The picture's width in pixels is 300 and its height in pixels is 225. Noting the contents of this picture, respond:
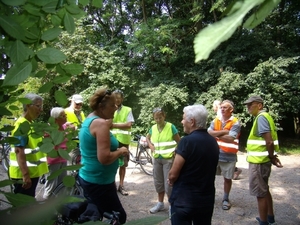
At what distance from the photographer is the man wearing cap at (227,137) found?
14.9ft

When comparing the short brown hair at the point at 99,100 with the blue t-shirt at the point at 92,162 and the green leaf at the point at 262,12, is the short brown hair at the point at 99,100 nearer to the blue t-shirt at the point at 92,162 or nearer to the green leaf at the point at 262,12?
the blue t-shirt at the point at 92,162

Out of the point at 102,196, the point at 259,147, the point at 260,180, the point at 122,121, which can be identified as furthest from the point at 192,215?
the point at 122,121

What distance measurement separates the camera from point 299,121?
16.6 m

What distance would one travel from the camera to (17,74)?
68 centimetres

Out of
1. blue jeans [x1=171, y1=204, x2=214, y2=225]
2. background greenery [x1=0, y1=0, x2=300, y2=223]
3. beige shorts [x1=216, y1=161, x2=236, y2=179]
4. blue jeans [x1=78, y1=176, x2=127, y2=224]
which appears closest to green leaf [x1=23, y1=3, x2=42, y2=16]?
blue jeans [x1=78, y1=176, x2=127, y2=224]

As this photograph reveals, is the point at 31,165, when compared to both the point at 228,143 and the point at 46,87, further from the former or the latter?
the point at 228,143

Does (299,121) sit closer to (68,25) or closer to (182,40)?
(182,40)

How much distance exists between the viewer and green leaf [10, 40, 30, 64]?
2.23ft

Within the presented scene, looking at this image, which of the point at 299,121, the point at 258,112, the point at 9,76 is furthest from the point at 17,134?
the point at 299,121

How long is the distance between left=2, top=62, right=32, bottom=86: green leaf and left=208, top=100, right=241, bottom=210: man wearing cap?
4.10 m

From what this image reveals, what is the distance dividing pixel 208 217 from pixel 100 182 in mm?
1075

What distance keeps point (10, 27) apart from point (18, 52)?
0.20ft

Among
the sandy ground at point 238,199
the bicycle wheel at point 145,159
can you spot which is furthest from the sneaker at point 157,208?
the bicycle wheel at point 145,159

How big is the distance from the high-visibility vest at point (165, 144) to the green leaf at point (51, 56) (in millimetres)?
3881
